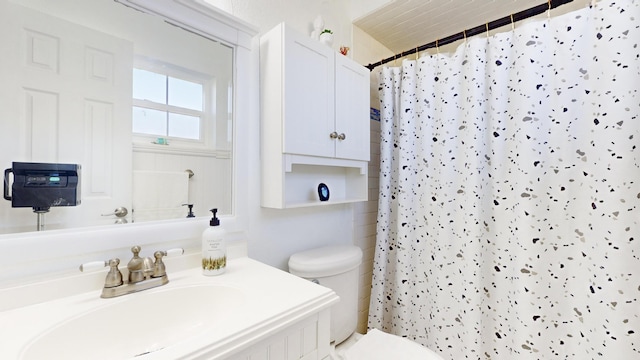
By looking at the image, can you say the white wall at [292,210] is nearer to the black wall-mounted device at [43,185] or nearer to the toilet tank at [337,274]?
the toilet tank at [337,274]

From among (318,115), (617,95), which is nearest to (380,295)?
(318,115)

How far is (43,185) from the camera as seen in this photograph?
737mm

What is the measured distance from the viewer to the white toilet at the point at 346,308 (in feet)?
3.53

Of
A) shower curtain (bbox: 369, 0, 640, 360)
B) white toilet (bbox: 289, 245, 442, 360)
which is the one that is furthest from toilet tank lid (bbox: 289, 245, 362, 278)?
shower curtain (bbox: 369, 0, 640, 360)

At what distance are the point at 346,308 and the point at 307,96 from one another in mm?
1046

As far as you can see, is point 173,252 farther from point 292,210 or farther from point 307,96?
point 307,96

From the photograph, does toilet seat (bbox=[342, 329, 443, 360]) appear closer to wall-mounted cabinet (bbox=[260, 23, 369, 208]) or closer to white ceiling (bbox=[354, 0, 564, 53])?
wall-mounted cabinet (bbox=[260, 23, 369, 208])

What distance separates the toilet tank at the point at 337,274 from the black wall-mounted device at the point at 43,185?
826 millimetres

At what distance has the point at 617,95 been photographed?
3.28ft

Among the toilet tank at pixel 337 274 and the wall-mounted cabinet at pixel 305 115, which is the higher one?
the wall-mounted cabinet at pixel 305 115

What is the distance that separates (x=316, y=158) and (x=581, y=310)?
49.6 inches

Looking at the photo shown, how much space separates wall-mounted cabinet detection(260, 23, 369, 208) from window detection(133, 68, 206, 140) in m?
0.27

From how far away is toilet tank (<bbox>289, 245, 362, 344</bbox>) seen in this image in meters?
1.20

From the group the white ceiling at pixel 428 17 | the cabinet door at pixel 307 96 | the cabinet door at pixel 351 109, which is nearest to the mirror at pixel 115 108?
the cabinet door at pixel 307 96
